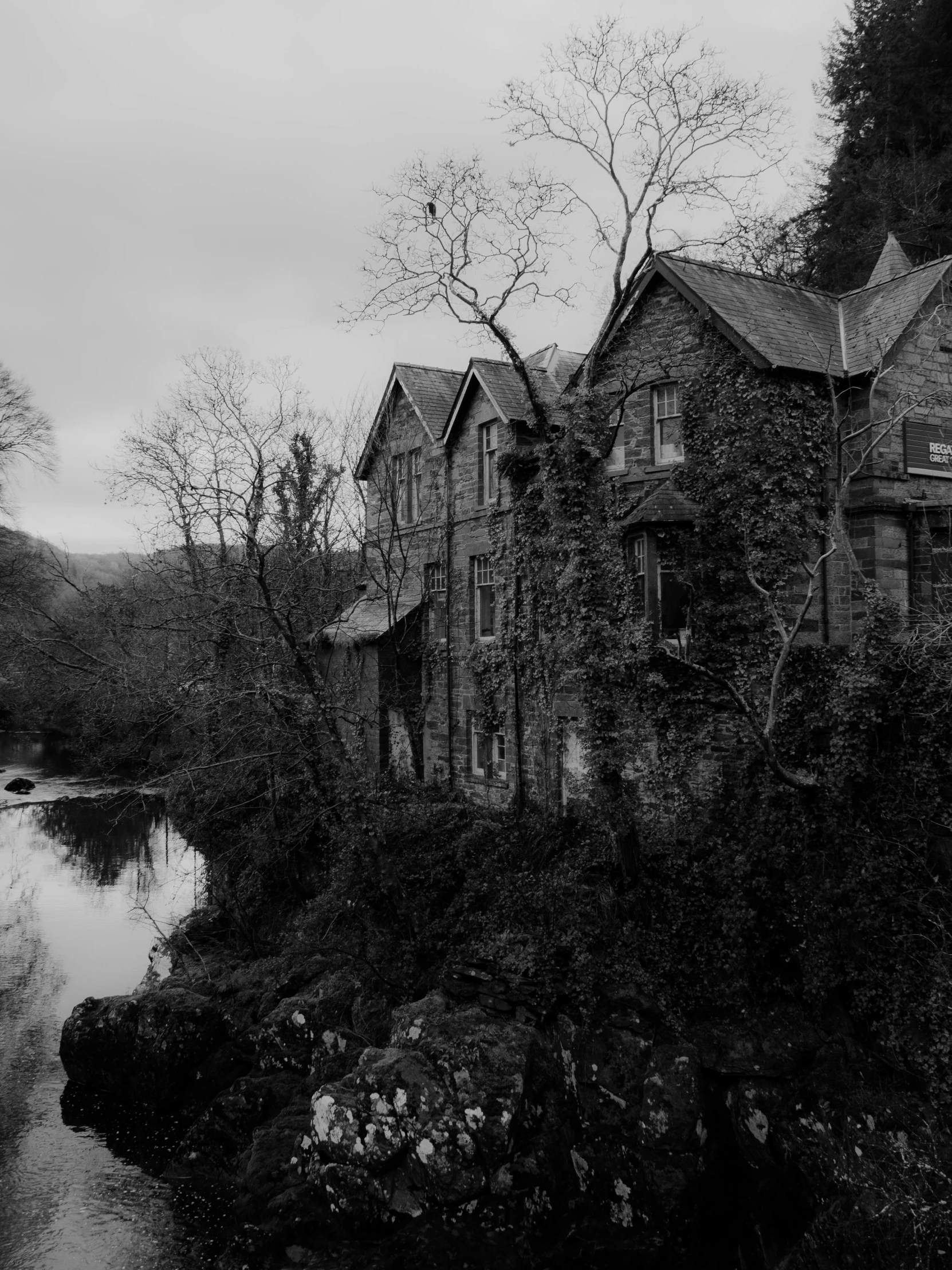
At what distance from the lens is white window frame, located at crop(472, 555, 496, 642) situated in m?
21.3

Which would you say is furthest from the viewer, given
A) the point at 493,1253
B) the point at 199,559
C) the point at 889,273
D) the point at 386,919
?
the point at 199,559

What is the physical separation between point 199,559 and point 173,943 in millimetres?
10839

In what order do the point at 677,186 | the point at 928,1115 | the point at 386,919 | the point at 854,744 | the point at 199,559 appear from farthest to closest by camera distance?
the point at 199,559 < the point at 386,919 < the point at 677,186 < the point at 854,744 < the point at 928,1115

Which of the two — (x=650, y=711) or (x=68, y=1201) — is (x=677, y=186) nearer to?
(x=650, y=711)

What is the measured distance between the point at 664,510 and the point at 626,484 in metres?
1.87

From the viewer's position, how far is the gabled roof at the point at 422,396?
24.0m

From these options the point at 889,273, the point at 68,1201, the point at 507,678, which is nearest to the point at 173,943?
the point at 68,1201

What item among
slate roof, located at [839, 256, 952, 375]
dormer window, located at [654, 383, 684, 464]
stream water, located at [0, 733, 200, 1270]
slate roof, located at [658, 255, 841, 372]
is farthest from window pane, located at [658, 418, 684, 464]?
stream water, located at [0, 733, 200, 1270]

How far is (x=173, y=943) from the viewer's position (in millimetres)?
19625

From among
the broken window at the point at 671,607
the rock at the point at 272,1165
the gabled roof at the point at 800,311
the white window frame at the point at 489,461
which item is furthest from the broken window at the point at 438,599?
the rock at the point at 272,1165

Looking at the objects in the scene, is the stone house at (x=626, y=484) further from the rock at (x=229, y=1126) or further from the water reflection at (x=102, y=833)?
the water reflection at (x=102, y=833)

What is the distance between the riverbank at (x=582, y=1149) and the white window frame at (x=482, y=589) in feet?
30.6

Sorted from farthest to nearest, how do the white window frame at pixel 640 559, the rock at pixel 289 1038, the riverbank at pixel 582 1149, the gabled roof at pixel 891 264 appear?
1. the gabled roof at pixel 891 264
2. the white window frame at pixel 640 559
3. the rock at pixel 289 1038
4. the riverbank at pixel 582 1149

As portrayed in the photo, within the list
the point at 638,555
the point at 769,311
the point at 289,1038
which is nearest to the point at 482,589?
the point at 638,555
